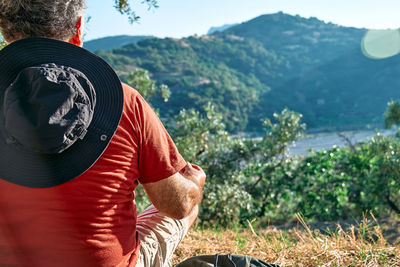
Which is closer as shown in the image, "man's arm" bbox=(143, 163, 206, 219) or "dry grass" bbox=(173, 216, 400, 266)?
"man's arm" bbox=(143, 163, 206, 219)

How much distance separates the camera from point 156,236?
1.49m

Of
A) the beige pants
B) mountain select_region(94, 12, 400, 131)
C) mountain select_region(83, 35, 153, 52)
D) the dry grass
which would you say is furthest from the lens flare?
the beige pants

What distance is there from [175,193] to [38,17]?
694 millimetres

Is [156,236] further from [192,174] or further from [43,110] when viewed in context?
[43,110]

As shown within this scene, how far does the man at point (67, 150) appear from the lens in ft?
2.88

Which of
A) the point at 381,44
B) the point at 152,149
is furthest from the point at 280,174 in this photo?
the point at 381,44

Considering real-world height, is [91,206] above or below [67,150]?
below

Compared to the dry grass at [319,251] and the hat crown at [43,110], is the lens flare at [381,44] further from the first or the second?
the hat crown at [43,110]

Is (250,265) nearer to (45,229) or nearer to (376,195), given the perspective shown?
(45,229)

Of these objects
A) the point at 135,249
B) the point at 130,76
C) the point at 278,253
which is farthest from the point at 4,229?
the point at 130,76

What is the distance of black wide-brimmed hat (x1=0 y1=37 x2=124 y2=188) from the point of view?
2.81ft

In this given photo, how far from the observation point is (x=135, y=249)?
1.25 meters

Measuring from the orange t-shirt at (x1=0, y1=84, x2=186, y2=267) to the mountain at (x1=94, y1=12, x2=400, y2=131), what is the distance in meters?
40.7

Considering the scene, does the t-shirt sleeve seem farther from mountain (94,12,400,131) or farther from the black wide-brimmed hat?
mountain (94,12,400,131)
